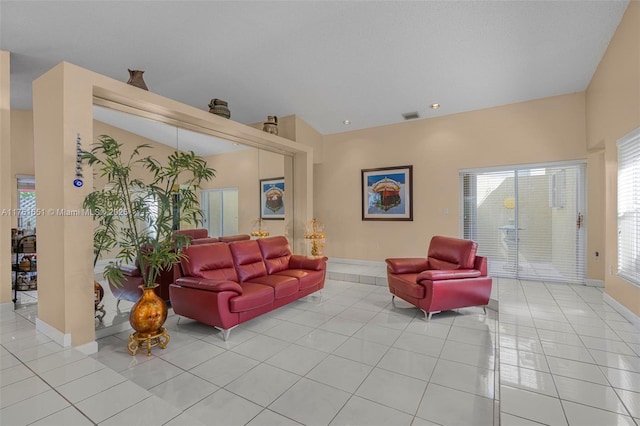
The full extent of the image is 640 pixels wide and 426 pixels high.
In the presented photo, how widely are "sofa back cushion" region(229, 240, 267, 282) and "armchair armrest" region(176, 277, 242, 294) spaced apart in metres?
0.73

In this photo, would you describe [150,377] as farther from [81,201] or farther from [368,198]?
[368,198]

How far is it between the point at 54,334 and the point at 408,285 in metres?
3.83

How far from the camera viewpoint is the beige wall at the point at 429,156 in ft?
16.6

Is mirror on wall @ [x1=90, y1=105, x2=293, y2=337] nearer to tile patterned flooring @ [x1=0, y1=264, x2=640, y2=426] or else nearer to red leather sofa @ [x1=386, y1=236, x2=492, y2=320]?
tile patterned flooring @ [x1=0, y1=264, x2=640, y2=426]

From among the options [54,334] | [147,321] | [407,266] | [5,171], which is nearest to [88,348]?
[54,334]

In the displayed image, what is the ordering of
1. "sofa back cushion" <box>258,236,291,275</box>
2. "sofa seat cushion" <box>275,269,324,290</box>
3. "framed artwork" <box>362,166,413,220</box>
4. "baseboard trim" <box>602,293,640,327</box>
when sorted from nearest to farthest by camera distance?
"baseboard trim" <box>602,293,640,327</box> < "sofa seat cushion" <box>275,269,324,290</box> < "sofa back cushion" <box>258,236,291,275</box> < "framed artwork" <box>362,166,413,220</box>

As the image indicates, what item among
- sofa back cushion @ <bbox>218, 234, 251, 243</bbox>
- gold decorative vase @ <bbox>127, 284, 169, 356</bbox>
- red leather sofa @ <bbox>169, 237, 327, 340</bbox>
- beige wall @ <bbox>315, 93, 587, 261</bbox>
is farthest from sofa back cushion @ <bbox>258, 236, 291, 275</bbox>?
beige wall @ <bbox>315, 93, 587, 261</bbox>

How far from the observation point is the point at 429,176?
239 inches

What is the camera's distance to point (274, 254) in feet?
15.3

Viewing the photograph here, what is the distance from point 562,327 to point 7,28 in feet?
22.3

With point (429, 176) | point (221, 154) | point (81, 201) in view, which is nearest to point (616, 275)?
point (429, 176)

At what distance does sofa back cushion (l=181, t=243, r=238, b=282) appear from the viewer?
3521mm

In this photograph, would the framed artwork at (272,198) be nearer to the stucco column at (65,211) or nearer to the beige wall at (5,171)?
the stucco column at (65,211)

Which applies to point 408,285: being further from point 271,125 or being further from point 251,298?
point 271,125
